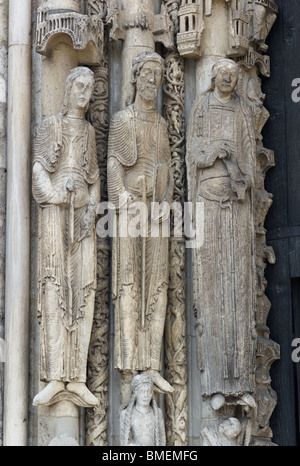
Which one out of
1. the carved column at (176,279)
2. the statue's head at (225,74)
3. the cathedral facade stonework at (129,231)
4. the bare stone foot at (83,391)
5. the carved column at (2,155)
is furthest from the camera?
the statue's head at (225,74)

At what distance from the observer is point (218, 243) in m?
9.70

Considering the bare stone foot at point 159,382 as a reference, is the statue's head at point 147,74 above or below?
above

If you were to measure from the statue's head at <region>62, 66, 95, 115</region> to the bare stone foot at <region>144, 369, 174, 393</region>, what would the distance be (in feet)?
5.45

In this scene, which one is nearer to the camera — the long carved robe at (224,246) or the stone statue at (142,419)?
the stone statue at (142,419)

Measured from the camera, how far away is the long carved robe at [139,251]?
9461mm

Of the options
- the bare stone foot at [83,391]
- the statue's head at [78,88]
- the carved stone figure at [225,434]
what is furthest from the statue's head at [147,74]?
the carved stone figure at [225,434]

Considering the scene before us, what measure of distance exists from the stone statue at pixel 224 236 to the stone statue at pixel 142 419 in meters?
0.44

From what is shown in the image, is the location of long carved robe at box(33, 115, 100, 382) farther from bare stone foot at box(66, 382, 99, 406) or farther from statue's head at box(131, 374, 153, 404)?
statue's head at box(131, 374, 153, 404)

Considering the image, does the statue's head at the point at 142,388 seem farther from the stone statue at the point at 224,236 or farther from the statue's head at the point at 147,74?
the statue's head at the point at 147,74

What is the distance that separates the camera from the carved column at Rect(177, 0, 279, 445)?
9.57 meters

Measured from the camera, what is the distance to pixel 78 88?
374 inches

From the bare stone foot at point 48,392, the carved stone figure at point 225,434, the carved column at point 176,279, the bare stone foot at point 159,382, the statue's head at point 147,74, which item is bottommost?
the carved stone figure at point 225,434

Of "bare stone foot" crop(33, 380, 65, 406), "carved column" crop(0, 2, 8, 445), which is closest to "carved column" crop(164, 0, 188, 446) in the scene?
"bare stone foot" crop(33, 380, 65, 406)

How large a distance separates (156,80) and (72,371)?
6.12 ft
